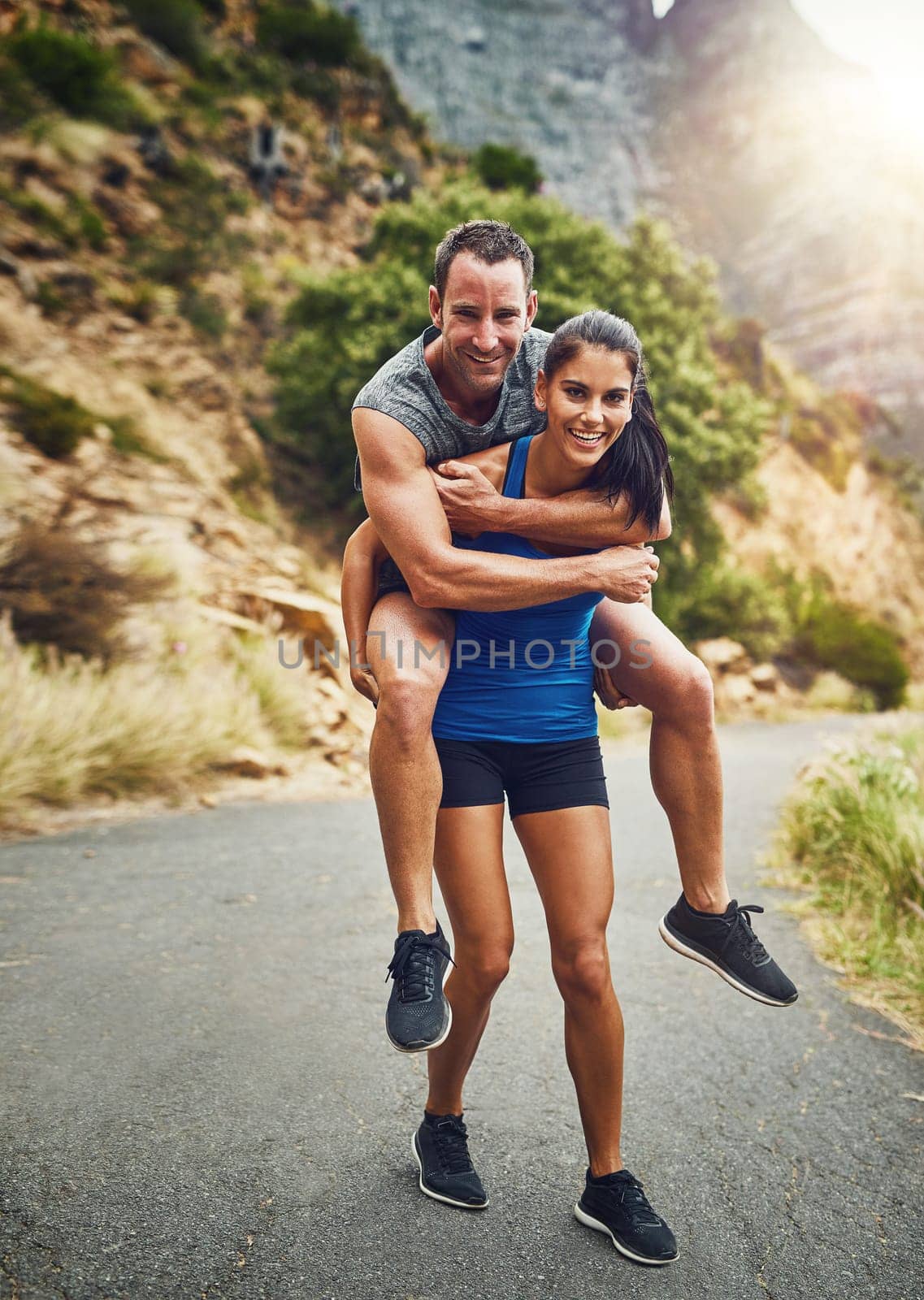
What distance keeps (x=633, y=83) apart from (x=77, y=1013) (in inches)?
3590

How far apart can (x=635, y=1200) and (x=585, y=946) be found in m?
0.73

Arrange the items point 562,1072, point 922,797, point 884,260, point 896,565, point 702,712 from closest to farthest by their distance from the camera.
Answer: point 702,712 < point 562,1072 < point 922,797 < point 896,565 < point 884,260

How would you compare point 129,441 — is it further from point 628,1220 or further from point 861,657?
point 861,657

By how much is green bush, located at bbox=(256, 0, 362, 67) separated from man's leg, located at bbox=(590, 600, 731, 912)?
99.4 ft

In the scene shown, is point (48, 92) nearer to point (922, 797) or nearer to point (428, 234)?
point (428, 234)

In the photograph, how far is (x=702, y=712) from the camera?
245 cm

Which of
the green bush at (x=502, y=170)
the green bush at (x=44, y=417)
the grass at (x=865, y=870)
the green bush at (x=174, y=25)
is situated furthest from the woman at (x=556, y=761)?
the green bush at (x=502, y=170)

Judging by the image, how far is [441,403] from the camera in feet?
8.14

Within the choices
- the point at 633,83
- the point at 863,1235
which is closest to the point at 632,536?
the point at 863,1235

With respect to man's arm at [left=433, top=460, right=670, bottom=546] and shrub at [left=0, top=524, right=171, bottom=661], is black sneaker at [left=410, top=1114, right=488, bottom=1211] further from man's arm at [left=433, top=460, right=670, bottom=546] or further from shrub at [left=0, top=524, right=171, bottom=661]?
shrub at [left=0, top=524, right=171, bottom=661]

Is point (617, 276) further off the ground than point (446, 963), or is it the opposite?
point (617, 276)

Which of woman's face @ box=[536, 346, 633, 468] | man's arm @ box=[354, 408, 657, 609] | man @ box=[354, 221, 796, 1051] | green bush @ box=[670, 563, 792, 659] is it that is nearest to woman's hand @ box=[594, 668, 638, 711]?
man @ box=[354, 221, 796, 1051]

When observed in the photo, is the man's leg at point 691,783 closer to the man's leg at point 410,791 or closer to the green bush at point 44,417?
the man's leg at point 410,791

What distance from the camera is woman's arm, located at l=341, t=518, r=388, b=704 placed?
8.45 feet
